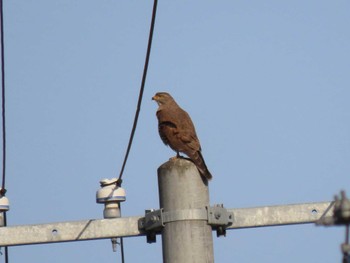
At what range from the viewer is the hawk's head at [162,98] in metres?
9.27

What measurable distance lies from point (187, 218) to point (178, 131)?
304cm

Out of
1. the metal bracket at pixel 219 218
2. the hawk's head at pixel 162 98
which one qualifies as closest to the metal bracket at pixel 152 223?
the metal bracket at pixel 219 218

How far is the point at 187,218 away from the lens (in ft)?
13.4

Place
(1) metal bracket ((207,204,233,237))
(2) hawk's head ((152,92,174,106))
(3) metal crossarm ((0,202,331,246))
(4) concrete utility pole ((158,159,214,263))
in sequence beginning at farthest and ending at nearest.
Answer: (2) hawk's head ((152,92,174,106))
(3) metal crossarm ((0,202,331,246))
(1) metal bracket ((207,204,233,237))
(4) concrete utility pole ((158,159,214,263))

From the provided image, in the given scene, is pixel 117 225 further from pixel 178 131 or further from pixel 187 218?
pixel 178 131

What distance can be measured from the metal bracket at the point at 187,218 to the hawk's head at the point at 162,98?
4644mm

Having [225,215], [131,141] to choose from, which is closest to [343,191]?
[225,215]

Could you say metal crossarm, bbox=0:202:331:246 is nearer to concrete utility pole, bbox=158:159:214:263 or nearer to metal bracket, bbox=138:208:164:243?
metal bracket, bbox=138:208:164:243

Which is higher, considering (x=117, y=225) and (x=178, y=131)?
(x=178, y=131)

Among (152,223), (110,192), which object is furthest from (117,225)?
(110,192)

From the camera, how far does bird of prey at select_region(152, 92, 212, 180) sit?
6.51 meters

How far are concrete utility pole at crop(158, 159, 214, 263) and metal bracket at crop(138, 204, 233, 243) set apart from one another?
0.07 feet

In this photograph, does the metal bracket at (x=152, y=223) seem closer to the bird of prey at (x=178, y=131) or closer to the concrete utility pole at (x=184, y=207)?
the concrete utility pole at (x=184, y=207)

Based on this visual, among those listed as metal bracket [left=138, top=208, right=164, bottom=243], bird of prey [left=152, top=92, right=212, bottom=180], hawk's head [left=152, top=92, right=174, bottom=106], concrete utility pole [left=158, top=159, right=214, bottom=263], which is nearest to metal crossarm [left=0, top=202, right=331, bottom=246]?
metal bracket [left=138, top=208, right=164, bottom=243]
